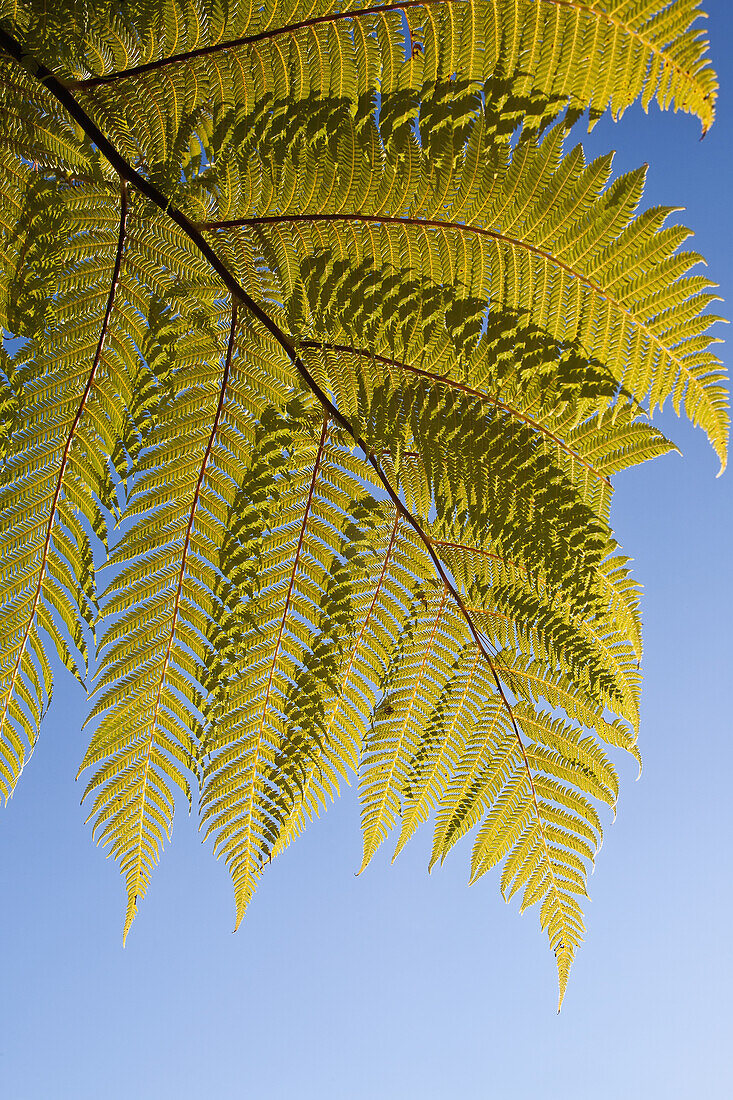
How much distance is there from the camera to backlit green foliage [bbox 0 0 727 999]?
132 centimetres

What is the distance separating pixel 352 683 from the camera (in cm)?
192

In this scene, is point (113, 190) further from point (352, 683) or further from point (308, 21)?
point (352, 683)

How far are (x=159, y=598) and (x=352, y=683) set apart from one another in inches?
20.8

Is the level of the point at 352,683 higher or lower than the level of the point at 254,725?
higher

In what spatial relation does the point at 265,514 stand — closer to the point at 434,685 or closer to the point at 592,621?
the point at 434,685

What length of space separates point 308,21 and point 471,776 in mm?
1683

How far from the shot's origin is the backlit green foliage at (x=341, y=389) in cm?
132

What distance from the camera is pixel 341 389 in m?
1.66

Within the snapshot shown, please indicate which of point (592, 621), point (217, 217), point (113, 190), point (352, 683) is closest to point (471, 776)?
point (352, 683)

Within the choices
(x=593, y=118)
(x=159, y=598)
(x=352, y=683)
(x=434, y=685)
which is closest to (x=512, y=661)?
(x=434, y=685)

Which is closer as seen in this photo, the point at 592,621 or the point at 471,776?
the point at 592,621

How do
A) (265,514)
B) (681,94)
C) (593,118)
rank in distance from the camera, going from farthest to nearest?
(265,514), (593,118), (681,94)

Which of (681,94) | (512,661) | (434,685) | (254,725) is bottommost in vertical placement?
(254,725)

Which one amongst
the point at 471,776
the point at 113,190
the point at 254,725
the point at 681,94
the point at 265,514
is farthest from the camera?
the point at 471,776
